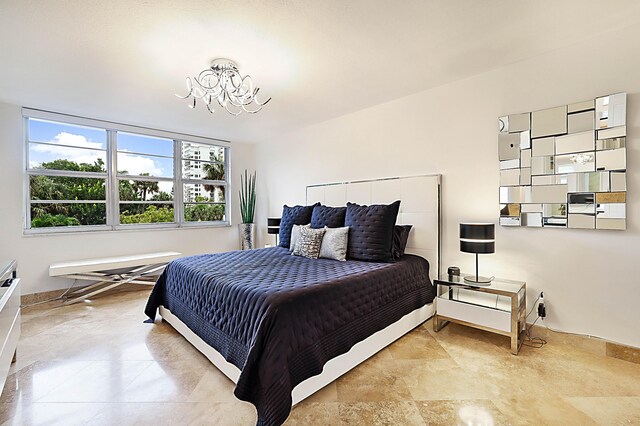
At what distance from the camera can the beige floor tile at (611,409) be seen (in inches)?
61.6

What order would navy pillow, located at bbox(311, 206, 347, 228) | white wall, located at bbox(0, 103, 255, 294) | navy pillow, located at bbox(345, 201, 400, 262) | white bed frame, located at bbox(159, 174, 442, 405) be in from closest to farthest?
white bed frame, located at bbox(159, 174, 442, 405)
navy pillow, located at bbox(345, 201, 400, 262)
navy pillow, located at bbox(311, 206, 347, 228)
white wall, located at bbox(0, 103, 255, 294)

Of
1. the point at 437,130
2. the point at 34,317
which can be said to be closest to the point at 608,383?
the point at 437,130

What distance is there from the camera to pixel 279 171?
506cm

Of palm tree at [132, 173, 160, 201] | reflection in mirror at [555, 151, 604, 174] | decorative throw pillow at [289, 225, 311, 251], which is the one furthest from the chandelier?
reflection in mirror at [555, 151, 604, 174]

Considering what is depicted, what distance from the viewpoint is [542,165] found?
248 centimetres

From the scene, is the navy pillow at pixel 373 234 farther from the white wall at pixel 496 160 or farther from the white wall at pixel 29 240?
the white wall at pixel 29 240

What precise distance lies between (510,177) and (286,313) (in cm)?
232

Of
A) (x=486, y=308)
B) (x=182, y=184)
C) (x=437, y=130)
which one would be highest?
(x=437, y=130)

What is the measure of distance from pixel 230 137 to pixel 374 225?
3390mm

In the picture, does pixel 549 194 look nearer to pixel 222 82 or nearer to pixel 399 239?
pixel 399 239

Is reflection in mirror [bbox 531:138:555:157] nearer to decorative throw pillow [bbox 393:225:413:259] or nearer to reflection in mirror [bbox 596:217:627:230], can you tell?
reflection in mirror [bbox 596:217:627:230]

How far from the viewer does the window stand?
12.2ft

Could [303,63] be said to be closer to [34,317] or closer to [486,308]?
[486,308]

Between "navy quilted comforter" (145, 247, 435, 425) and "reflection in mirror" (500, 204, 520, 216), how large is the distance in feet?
2.88
